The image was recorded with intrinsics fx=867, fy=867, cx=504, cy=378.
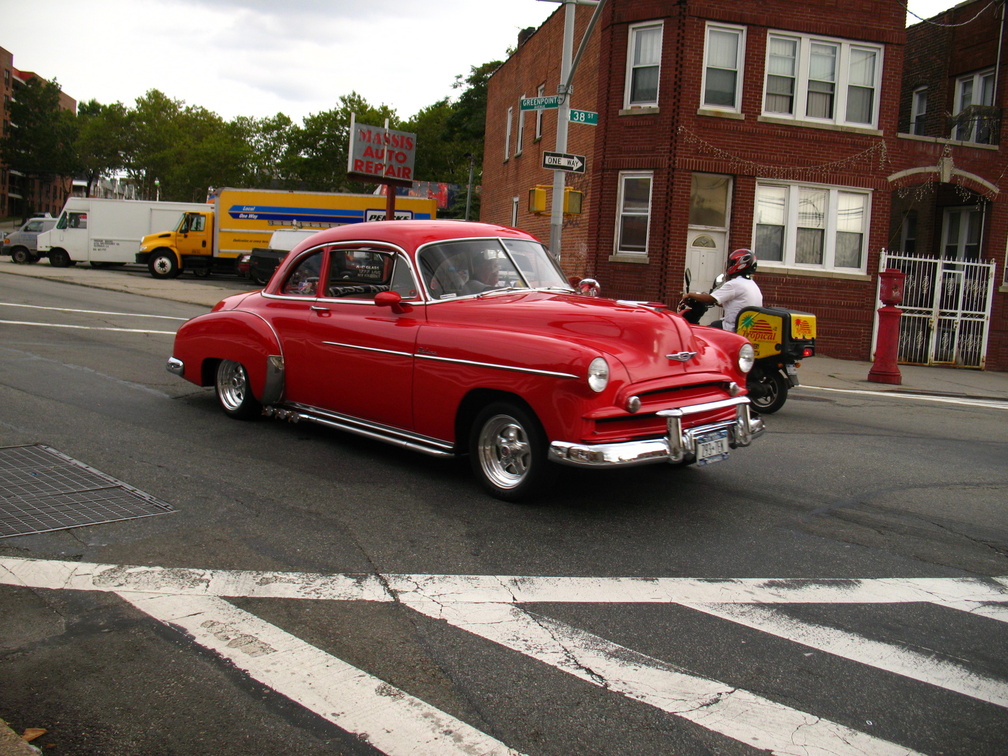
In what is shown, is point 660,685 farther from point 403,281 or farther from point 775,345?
point 775,345

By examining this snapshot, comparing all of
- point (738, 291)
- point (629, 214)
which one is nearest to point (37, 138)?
point (629, 214)

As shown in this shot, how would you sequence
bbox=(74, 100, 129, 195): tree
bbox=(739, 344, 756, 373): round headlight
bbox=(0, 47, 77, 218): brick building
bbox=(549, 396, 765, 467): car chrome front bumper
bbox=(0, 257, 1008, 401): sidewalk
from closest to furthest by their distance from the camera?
1. bbox=(549, 396, 765, 467): car chrome front bumper
2. bbox=(739, 344, 756, 373): round headlight
3. bbox=(0, 257, 1008, 401): sidewalk
4. bbox=(74, 100, 129, 195): tree
5. bbox=(0, 47, 77, 218): brick building

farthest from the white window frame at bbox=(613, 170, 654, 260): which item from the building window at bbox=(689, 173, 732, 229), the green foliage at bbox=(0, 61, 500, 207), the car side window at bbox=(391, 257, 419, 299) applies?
the green foliage at bbox=(0, 61, 500, 207)

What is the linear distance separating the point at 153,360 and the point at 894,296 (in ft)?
37.7

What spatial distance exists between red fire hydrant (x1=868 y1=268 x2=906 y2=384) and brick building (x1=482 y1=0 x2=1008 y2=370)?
4.89 metres

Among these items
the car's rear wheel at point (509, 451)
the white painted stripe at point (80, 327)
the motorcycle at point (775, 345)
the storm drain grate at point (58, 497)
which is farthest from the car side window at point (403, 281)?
the white painted stripe at point (80, 327)

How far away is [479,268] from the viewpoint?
6258 mm

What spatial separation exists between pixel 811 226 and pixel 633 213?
4172mm

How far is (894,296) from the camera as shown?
568 inches

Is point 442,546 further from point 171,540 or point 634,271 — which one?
point 634,271

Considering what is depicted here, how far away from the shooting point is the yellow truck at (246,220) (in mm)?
32375

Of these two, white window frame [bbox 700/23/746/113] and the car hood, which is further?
white window frame [bbox 700/23/746/113]

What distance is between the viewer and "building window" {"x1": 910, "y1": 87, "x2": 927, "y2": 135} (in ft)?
78.5

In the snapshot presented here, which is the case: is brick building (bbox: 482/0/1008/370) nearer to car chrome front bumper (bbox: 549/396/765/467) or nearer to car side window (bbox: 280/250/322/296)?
car side window (bbox: 280/250/322/296)
